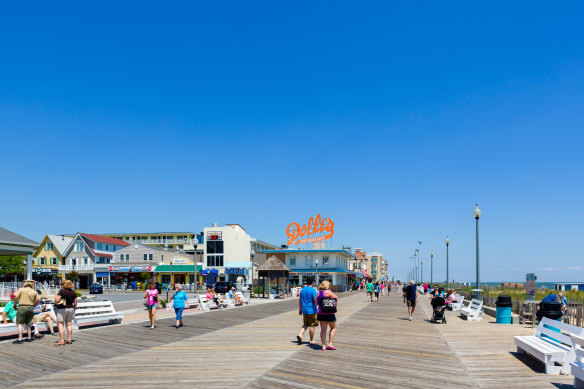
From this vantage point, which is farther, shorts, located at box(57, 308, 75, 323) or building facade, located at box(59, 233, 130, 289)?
building facade, located at box(59, 233, 130, 289)

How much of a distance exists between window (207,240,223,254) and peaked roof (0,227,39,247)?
150 feet

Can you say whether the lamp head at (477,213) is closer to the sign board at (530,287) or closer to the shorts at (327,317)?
the sign board at (530,287)

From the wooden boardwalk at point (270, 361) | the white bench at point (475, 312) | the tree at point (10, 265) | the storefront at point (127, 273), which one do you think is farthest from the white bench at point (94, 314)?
the tree at point (10, 265)

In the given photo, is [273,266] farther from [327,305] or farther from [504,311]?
[327,305]

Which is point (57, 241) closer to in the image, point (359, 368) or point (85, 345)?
point (85, 345)

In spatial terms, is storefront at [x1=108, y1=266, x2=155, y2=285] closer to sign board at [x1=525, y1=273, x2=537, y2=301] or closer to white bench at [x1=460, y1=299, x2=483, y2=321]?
white bench at [x1=460, y1=299, x2=483, y2=321]

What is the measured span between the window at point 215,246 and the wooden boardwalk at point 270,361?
207 feet

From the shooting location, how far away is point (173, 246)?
99.1 metres

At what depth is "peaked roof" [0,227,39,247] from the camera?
32322 mm

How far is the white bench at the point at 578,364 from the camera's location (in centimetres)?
768

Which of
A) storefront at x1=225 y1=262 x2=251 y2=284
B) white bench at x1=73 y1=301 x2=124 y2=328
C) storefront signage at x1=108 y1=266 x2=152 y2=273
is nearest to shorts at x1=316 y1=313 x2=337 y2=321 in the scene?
white bench at x1=73 y1=301 x2=124 y2=328

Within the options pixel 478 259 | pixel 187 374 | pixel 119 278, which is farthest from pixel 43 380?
pixel 119 278

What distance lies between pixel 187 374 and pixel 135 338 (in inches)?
232

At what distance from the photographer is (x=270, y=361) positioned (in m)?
10.6
